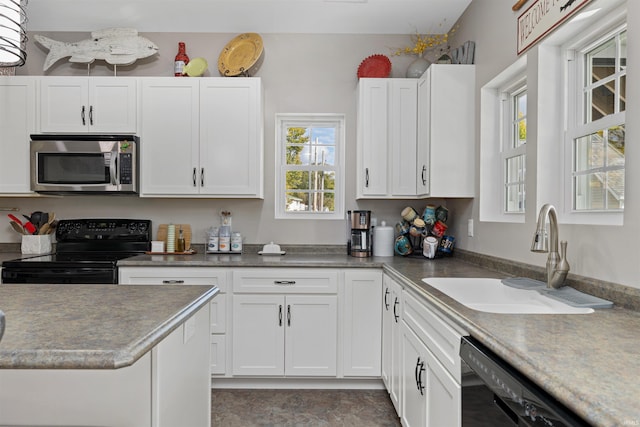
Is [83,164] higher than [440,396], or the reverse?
[83,164]

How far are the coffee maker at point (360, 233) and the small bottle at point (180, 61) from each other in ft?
5.67

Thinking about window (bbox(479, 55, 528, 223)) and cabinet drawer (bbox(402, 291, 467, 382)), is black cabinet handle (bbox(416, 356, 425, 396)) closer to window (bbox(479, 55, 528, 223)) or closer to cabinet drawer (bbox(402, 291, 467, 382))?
cabinet drawer (bbox(402, 291, 467, 382))

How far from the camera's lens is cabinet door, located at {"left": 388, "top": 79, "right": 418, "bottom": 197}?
3100 millimetres

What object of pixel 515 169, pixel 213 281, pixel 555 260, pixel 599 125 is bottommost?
pixel 213 281

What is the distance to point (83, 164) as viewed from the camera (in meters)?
3.02

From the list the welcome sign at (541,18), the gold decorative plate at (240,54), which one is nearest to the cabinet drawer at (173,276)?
the gold decorative plate at (240,54)

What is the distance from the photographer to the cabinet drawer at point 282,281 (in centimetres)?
282

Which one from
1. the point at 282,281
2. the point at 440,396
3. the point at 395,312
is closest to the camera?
the point at 440,396

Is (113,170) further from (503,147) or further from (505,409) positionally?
(505,409)

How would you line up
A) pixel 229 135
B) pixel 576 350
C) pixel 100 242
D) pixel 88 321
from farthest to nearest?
pixel 100 242, pixel 229 135, pixel 88 321, pixel 576 350

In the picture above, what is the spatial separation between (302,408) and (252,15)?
2.84 meters

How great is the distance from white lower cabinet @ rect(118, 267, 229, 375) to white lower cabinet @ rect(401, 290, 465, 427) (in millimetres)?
1254

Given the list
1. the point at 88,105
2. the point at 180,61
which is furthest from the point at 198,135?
the point at 88,105

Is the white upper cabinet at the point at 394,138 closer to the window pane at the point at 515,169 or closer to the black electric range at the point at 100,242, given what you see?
the window pane at the point at 515,169
